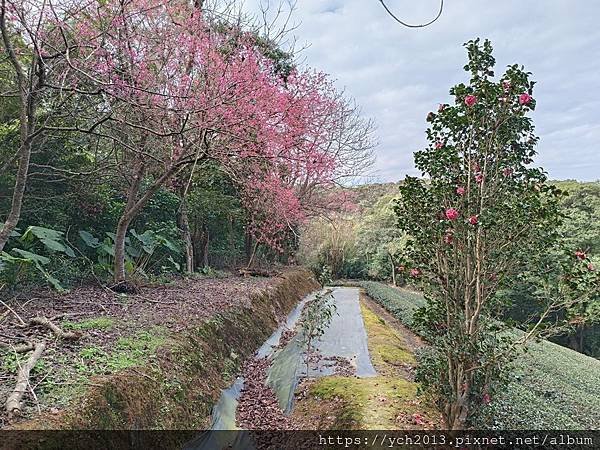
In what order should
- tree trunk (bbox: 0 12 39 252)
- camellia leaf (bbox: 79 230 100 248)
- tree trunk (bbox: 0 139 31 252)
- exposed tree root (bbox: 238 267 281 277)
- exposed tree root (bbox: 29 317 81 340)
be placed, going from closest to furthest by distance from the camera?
exposed tree root (bbox: 29 317 81 340), tree trunk (bbox: 0 12 39 252), tree trunk (bbox: 0 139 31 252), camellia leaf (bbox: 79 230 100 248), exposed tree root (bbox: 238 267 281 277)

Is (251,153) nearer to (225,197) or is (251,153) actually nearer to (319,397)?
(319,397)

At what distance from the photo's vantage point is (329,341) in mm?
6703

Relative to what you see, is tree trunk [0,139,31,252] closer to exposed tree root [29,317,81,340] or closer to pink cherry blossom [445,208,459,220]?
exposed tree root [29,317,81,340]

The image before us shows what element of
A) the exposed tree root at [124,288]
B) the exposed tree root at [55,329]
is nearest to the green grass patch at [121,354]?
the exposed tree root at [55,329]

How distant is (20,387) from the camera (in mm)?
2352

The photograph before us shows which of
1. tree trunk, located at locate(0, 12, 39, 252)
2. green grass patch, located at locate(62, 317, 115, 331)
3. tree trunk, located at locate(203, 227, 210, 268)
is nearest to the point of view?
green grass patch, located at locate(62, 317, 115, 331)

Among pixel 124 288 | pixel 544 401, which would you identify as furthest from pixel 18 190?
pixel 544 401

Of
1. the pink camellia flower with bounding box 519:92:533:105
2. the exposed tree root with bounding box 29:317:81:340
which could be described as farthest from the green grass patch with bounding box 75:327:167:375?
the pink camellia flower with bounding box 519:92:533:105

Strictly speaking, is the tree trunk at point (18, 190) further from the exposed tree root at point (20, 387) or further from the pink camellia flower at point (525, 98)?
the pink camellia flower at point (525, 98)

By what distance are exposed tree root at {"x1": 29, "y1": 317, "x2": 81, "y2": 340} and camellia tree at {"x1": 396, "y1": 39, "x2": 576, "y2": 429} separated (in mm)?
3106

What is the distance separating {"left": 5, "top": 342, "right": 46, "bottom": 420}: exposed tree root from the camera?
2.17 m

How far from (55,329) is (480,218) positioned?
360 centimetres

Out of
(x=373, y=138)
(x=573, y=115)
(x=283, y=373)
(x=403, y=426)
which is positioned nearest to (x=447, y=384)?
(x=403, y=426)

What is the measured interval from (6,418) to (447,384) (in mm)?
2978
